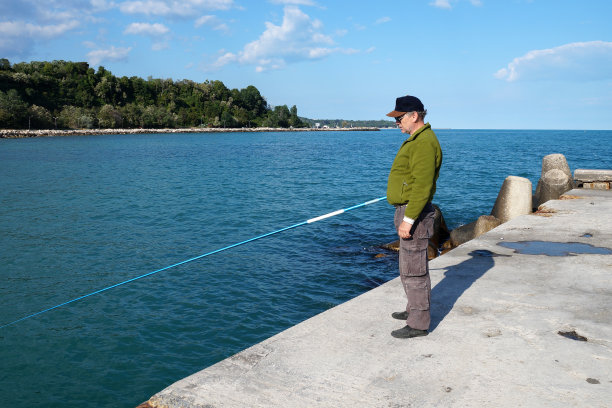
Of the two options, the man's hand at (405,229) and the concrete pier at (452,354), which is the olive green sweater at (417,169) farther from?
the concrete pier at (452,354)

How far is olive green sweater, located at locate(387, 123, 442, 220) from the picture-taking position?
152 inches

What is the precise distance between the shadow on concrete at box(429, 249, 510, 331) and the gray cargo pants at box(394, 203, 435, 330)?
322 millimetres

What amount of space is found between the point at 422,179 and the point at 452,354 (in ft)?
4.78

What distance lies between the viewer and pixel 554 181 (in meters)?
12.7

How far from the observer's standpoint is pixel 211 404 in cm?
308

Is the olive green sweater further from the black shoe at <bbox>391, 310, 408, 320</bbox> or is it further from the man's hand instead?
the black shoe at <bbox>391, 310, 408, 320</bbox>

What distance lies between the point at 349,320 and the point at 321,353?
783mm

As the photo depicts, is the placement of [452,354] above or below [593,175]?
below

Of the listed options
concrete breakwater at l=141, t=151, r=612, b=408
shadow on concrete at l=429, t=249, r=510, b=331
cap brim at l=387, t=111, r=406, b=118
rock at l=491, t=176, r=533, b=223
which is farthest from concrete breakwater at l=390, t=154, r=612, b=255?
cap brim at l=387, t=111, r=406, b=118

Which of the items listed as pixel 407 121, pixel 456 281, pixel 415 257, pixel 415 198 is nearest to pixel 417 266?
pixel 415 257

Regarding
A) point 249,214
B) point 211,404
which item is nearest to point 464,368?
point 211,404

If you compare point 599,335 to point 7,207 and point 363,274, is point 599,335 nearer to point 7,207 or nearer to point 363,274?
point 363,274

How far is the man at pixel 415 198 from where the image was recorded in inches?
153

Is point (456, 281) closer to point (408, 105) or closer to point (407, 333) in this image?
point (407, 333)
